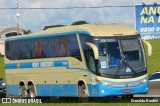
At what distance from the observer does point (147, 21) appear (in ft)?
310

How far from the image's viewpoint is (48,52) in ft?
99.5

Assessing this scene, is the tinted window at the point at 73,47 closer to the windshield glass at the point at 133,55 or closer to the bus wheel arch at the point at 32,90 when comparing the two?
the windshield glass at the point at 133,55

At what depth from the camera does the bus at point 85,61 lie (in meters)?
26.2

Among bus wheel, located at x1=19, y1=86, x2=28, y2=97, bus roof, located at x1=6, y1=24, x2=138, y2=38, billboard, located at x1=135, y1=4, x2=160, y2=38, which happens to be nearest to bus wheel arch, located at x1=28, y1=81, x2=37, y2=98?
bus wheel, located at x1=19, y1=86, x2=28, y2=97

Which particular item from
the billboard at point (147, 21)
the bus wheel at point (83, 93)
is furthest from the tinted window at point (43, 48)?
the billboard at point (147, 21)

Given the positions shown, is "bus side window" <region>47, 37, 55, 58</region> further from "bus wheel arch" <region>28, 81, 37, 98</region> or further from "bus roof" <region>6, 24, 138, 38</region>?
"bus wheel arch" <region>28, 81, 37, 98</region>

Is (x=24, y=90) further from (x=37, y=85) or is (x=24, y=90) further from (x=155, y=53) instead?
(x=155, y=53)

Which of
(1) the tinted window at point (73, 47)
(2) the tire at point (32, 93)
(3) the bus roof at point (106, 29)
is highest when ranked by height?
(3) the bus roof at point (106, 29)

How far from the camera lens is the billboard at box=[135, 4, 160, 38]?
308 feet

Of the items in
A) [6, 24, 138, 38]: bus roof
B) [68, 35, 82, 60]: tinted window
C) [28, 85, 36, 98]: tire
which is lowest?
[28, 85, 36, 98]: tire

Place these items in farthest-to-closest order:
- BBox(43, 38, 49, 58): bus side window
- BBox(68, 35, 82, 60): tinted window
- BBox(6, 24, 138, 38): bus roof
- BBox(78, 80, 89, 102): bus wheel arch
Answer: BBox(43, 38, 49, 58): bus side window, BBox(68, 35, 82, 60): tinted window, BBox(78, 80, 89, 102): bus wheel arch, BBox(6, 24, 138, 38): bus roof

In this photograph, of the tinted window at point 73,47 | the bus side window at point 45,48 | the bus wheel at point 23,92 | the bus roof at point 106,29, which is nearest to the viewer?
the bus roof at point 106,29

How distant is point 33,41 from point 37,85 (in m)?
2.50

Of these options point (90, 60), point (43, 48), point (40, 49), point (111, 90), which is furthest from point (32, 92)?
point (111, 90)
